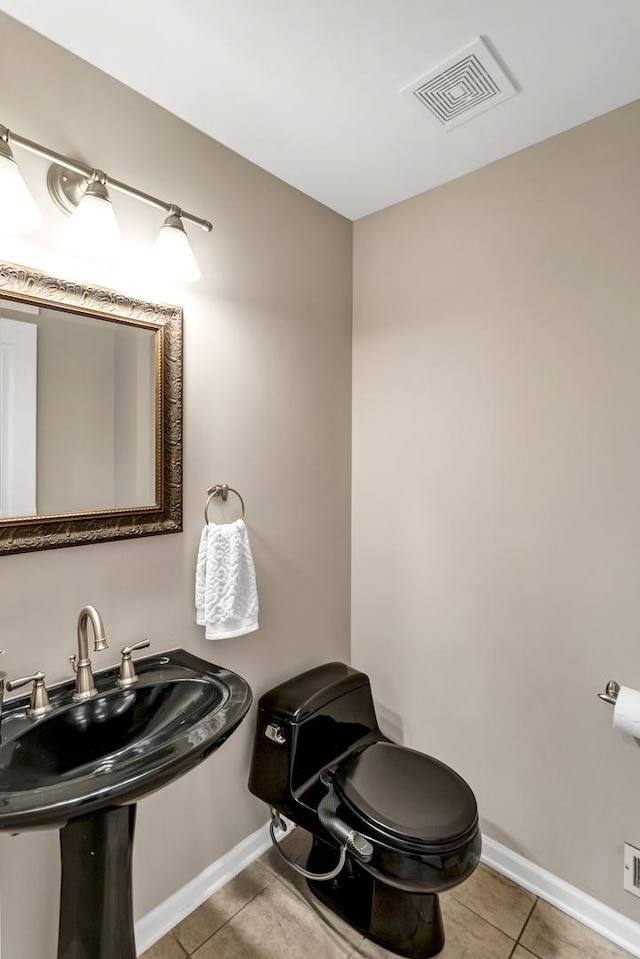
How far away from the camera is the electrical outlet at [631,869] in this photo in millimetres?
1453

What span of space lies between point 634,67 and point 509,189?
43 cm

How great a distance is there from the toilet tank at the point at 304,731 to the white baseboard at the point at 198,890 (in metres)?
0.23

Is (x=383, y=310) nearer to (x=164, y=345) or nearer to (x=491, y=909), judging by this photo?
(x=164, y=345)

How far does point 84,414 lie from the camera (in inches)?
52.0

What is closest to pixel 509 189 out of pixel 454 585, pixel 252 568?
pixel 454 585

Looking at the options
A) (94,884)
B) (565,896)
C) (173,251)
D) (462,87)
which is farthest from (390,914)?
(462,87)

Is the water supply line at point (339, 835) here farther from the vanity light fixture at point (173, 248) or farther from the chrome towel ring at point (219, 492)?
the vanity light fixture at point (173, 248)

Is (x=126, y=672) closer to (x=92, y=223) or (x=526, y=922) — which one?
(x=92, y=223)

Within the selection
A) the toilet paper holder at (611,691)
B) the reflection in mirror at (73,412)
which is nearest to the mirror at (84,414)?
the reflection in mirror at (73,412)

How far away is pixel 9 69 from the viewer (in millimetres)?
1169

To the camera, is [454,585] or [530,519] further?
[454,585]

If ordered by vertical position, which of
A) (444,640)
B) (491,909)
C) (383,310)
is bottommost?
(491,909)

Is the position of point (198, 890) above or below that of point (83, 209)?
below

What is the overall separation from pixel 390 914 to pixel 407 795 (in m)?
0.38
